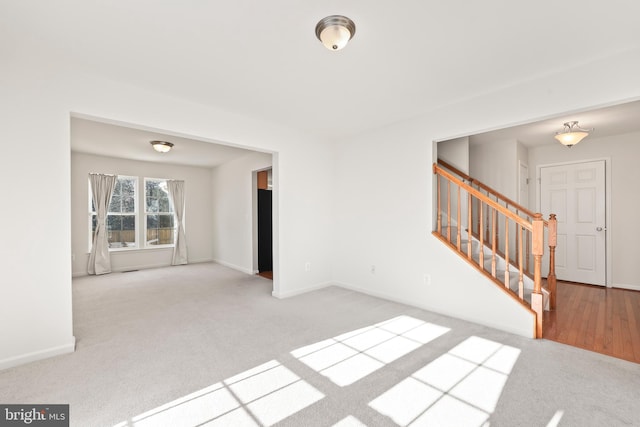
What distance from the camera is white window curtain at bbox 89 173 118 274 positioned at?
19.2 feet

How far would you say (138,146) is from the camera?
520 cm

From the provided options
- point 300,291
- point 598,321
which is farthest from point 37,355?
point 598,321

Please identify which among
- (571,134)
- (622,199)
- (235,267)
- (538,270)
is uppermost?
(571,134)

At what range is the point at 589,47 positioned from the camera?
Result: 2236mm

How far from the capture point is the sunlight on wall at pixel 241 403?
5.52ft

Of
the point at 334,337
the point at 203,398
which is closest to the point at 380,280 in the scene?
the point at 334,337

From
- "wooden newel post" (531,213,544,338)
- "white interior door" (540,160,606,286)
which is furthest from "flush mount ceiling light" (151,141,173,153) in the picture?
"white interior door" (540,160,606,286)

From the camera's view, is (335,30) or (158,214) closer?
(335,30)

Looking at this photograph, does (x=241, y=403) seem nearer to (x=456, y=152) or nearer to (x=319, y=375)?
(x=319, y=375)

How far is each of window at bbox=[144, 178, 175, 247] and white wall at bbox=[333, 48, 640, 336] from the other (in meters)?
4.54

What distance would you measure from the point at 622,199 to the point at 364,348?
16.5ft

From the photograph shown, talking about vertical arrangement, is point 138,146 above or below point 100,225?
above
